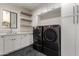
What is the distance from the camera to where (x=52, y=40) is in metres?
2.12

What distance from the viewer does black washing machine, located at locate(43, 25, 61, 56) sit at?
1965 mm

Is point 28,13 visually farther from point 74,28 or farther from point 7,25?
point 74,28

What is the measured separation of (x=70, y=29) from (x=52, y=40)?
0.68 meters

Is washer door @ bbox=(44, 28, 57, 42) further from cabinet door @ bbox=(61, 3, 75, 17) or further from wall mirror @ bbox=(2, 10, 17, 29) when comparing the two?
wall mirror @ bbox=(2, 10, 17, 29)

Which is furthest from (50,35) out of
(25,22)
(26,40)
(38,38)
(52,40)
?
(25,22)

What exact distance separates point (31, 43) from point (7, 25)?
1282 mm

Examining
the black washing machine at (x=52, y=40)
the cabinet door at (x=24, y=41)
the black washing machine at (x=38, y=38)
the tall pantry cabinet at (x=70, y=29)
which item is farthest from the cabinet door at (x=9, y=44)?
the tall pantry cabinet at (x=70, y=29)

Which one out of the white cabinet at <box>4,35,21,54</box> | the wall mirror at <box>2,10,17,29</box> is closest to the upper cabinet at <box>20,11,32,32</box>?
the wall mirror at <box>2,10,17,29</box>

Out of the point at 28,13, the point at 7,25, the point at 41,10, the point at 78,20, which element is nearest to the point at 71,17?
the point at 78,20

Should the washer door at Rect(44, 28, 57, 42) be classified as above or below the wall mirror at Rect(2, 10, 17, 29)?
below

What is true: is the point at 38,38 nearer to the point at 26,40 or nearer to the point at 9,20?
the point at 26,40

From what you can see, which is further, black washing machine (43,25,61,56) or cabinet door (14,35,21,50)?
cabinet door (14,35,21,50)

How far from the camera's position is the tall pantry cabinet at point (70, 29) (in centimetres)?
151

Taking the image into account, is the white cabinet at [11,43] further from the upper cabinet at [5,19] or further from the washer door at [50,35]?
the washer door at [50,35]
